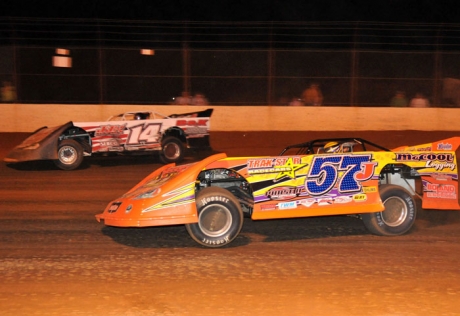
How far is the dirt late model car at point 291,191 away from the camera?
25.3 ft

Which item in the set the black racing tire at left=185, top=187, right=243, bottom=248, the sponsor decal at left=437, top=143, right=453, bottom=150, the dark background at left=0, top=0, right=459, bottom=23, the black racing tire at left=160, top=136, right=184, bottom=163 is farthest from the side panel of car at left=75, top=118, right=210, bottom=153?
the dark background at left=0, top=0, right=459, bottom=23

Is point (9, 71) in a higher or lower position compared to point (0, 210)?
higher

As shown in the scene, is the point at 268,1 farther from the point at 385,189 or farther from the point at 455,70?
the point at 385,189

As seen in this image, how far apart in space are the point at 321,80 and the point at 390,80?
97.8 inches

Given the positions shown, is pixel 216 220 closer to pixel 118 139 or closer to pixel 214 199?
pixel 214 199

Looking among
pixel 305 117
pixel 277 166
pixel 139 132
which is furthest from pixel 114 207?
pixel 305 117

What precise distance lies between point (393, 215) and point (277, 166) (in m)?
1.67

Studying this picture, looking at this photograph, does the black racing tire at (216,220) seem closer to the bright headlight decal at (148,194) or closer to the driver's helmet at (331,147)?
the bright headlight decal at (148,194)

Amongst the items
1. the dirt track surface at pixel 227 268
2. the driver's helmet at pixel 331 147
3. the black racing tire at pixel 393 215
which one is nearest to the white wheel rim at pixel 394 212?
the black racing tire at pixel 393 215

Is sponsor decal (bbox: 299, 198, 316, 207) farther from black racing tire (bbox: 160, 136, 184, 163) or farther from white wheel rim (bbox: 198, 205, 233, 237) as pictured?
black racing tire (bbox: 160, 136, 184, 163)

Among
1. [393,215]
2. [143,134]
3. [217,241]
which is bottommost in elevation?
[217,241]

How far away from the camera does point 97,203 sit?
10.8 metres

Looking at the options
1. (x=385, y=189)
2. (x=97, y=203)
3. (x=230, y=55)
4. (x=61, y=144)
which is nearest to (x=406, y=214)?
(x=385, y=189)

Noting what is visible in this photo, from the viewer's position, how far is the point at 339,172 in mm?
8234
